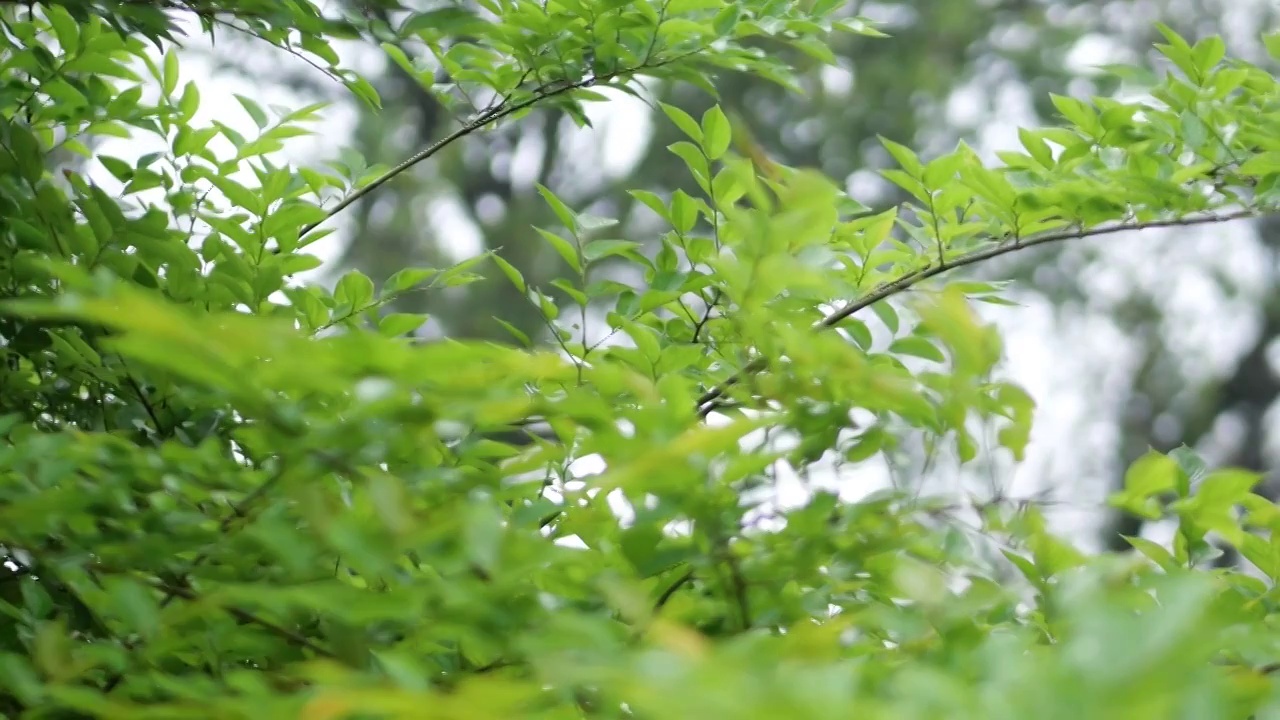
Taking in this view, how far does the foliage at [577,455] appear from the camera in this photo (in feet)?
2.12

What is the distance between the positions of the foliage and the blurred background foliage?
6.96 meters

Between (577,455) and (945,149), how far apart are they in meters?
8.32

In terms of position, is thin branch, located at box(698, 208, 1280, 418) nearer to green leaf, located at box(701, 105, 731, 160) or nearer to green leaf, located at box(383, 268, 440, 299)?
green leaf, located at box(701, 105, 731, 160)

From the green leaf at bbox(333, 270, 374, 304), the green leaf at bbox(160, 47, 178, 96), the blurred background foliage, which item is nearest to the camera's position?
the green leaf at bbox(333, 270, 374, 304)

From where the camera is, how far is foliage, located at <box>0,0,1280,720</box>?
0.65 meters

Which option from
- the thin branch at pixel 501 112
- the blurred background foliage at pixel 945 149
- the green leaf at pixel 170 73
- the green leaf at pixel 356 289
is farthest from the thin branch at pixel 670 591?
the blurred background foliage at pixel 945 149

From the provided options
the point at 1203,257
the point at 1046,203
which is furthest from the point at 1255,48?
the point at 1046,203

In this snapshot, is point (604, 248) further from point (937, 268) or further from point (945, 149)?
point (945, 149)

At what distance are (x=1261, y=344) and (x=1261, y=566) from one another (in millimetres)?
9671

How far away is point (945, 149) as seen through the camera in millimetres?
8945

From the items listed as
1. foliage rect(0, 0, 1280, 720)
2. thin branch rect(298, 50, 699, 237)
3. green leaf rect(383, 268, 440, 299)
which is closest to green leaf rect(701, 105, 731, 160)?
foliage rect(0, 0, 1280, 720)

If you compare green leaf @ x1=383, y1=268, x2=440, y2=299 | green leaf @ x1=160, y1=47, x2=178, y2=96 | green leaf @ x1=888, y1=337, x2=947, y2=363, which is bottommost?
green leaf @ x1=888, y1=337, x2=947, y2=363

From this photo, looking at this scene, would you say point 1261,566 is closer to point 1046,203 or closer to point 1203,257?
point 1046,203

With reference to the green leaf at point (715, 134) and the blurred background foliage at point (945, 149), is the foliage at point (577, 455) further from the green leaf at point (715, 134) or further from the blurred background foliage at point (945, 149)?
the blurred background foliage at point (945, 149)
